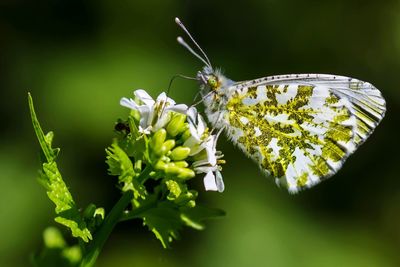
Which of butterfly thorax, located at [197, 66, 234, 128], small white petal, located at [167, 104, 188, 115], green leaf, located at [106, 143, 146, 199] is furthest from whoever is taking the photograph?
butterfly thorax, located at [197, 66, 234, 128]

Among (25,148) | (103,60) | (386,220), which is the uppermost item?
(103,60)

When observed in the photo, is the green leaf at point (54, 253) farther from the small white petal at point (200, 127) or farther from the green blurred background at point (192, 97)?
the green blurred background at point (192, 97)

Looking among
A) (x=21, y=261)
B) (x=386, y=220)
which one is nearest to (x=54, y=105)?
(x=21, y=261)

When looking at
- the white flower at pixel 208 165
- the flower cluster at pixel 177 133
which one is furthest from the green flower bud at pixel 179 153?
the white flower at pixel 208 165

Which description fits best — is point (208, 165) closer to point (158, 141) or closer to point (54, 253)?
point (158, 141)

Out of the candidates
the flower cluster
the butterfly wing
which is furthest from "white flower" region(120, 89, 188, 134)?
the butterfly wing

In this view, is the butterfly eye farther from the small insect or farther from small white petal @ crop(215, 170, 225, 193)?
small white petal @ crop(215, 170, 225, 193)

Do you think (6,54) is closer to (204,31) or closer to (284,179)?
(204,31)
